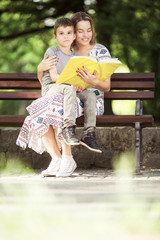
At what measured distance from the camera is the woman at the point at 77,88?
477 centimetres

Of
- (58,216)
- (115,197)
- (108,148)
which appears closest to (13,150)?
(108,148)

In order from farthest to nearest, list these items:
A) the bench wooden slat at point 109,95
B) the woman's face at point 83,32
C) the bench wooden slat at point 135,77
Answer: the bench wooden slat at point 135,77, the bench wooden slat at point 109,95, the woman's face at point 83,32

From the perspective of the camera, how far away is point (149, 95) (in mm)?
5660

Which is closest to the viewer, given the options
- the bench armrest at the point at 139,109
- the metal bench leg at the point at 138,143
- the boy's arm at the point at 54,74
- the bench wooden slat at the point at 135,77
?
the boy's arm at the point at 54,74

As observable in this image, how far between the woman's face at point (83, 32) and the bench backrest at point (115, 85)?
83cm

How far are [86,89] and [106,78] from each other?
8.7 inches

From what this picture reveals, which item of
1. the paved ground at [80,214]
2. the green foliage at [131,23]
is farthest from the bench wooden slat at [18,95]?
the green foliage at [131,23]

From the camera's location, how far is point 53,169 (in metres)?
4.86

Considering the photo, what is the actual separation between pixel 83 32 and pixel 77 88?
59 cm

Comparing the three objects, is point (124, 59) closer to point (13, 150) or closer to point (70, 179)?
point (13, 150)

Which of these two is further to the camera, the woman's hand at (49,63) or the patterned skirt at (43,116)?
the woman's hand at (49,63)

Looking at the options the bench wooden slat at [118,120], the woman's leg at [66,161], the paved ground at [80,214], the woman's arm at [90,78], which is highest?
the woman's arm at [90,78]

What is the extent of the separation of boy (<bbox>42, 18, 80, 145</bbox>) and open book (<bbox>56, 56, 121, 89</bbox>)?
10 cm

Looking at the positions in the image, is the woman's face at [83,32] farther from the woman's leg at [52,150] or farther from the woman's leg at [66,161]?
the woman's leg at [66,161]
